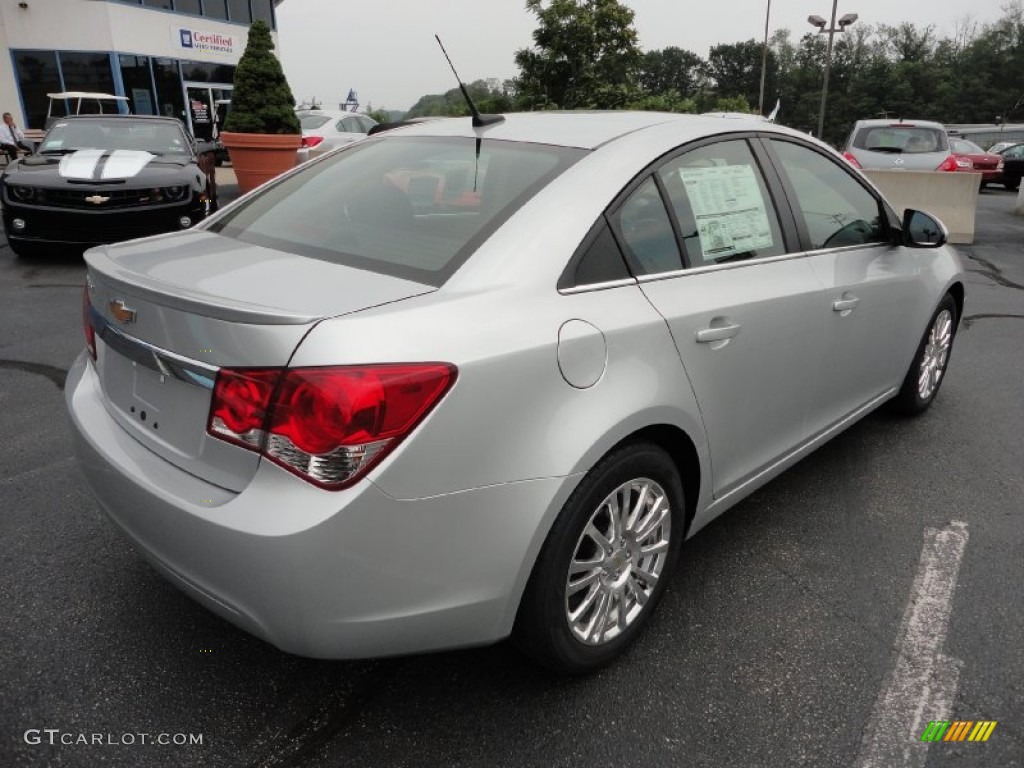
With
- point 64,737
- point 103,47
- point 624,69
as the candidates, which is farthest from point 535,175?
point 103,47

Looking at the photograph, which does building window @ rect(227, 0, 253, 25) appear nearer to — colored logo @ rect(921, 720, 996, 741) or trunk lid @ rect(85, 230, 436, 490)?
trunk lid @ rect(85, 230, 436, 490)

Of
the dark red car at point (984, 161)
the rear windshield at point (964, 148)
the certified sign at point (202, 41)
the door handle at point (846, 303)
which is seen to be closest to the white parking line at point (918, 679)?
the door handle at point (846, 303)

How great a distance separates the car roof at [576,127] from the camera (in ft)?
8.07

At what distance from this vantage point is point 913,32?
266 feet

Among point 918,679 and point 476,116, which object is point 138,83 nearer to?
point 476,116

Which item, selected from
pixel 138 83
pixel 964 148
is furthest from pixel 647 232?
Answer: pixel 138 83

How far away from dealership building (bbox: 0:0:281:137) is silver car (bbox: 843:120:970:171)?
17841 millimetres

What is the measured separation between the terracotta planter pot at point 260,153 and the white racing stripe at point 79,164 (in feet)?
13.0

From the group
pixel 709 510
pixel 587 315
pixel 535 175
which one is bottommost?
pixel 709 510

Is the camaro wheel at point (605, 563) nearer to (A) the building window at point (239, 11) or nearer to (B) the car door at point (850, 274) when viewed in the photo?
(B) the car door at point (850, 274)

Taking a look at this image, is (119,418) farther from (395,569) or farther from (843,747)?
(843,747)

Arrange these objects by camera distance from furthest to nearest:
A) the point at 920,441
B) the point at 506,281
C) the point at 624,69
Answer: the point at 624,69 → the point at 920,441 → the point at 506,281

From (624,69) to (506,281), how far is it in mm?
19401

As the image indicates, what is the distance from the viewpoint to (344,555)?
1.65m
